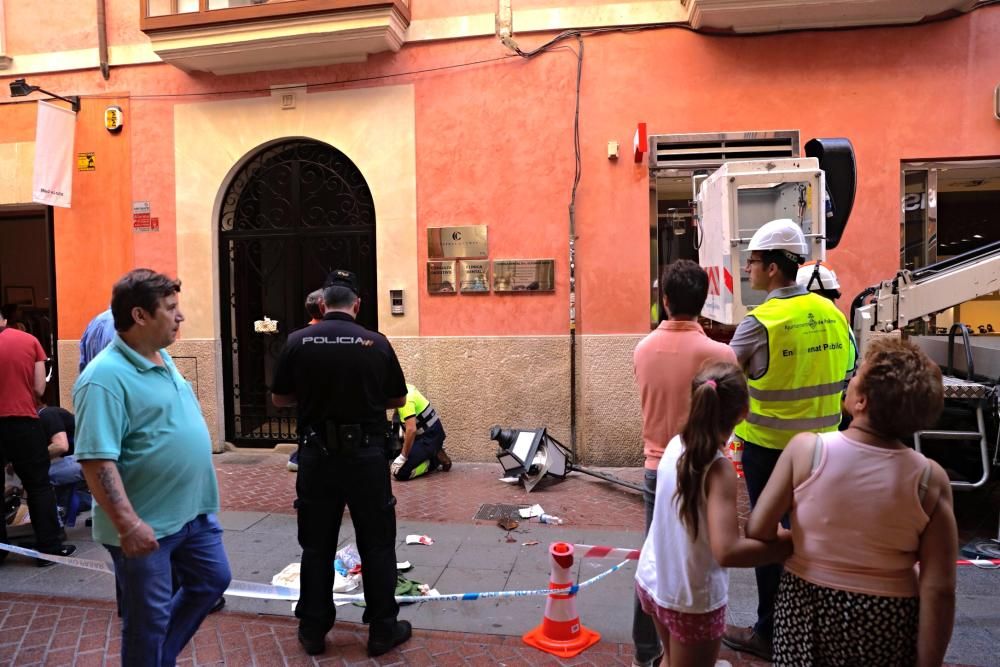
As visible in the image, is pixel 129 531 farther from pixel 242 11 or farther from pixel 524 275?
pixel 242 11

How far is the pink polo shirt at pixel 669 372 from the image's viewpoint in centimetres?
316

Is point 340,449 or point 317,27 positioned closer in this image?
point 340,449

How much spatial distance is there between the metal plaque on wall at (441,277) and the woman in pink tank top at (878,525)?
6.20m

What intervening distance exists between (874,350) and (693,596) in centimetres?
97

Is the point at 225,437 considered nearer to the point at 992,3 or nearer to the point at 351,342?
the point at 351,342

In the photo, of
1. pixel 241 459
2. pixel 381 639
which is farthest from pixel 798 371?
pixel 241 459

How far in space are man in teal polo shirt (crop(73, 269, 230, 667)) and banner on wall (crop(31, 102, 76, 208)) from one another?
695 cm

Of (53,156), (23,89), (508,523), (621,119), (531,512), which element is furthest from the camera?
(53,156)

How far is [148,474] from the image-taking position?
2.77 meters

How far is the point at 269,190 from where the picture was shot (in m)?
8.69

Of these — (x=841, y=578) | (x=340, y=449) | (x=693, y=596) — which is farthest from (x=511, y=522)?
(x=841, y=578)

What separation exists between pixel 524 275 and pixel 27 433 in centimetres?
486

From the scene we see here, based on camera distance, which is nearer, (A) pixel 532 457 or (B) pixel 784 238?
(B) pixel 784 238

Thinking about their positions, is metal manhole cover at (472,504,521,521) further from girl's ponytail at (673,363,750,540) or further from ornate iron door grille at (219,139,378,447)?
girl's ponytail at (673,363,750,540)
